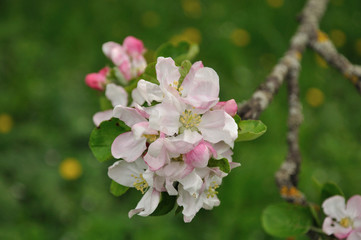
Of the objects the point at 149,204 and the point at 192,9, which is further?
the point at 192,9

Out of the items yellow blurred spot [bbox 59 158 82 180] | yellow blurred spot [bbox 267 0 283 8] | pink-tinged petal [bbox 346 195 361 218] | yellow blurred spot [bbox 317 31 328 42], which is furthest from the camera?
yellow blurred spot [bbox 267 0 283 8]

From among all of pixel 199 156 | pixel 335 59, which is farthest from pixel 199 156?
pixel 335 59

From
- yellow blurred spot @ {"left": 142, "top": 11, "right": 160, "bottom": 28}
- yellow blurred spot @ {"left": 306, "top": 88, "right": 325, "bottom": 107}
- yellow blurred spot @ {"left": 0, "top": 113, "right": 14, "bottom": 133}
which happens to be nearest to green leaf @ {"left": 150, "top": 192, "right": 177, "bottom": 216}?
yellow blurred spot @ {"left": 0, "top": 113, "right": 14, "bottom": 133}

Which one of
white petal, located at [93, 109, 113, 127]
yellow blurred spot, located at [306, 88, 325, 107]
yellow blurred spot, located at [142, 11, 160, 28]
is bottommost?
white petal, located at [93, 109, 113, 127]

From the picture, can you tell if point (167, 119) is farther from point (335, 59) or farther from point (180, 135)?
point (335, 59)

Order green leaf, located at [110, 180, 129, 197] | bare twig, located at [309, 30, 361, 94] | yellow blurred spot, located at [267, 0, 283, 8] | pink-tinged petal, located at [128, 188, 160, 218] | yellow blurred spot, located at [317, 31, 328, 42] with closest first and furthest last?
pink-tinged petal, located at [128, 188, 160, 218] < green leaf, located at [110, 180, 129, 197] < bare twig, located at [309, 30, 361, 94] < yellow blurred spot, located at [317, 31, 328, 42] < yellow blurred spot, located at [267, 0, 283, 8]

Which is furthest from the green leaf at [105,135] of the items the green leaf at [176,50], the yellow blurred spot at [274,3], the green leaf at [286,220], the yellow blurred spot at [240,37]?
the yellow blurred spot at [274,3]

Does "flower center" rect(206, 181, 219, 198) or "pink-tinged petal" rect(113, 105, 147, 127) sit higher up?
"pink-tinged petal" rect(113, 105, 147, 127)

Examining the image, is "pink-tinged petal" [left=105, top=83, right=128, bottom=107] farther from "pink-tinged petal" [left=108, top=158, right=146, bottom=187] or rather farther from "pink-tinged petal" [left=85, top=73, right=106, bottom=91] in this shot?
"pink-tinged petal" [left=108, top=158, right=146, bottom=187]
